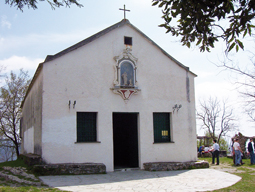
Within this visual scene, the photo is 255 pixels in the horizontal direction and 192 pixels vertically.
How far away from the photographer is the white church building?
42.8 feet

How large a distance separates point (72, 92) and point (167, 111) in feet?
17.2

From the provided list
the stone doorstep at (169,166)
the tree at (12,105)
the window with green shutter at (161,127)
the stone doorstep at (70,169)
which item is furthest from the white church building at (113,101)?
the tree at (12,105)

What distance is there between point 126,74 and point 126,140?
4266mm

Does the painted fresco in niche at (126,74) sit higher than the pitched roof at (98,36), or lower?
lower

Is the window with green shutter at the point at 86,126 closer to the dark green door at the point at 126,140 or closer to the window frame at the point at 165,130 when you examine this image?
the dark green door at the point at 126,140

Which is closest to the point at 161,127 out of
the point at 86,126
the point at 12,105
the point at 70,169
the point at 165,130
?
the point at 165,130

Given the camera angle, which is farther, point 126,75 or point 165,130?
point 165,130

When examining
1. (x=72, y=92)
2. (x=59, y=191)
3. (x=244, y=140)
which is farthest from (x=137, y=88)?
(x=244, y=140)

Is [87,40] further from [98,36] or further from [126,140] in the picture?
[126,140]

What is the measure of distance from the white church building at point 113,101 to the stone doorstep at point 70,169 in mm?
780

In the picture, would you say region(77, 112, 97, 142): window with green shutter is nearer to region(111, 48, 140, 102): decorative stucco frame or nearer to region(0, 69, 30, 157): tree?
region(111, 48, 140, 102): decorative stucco frame

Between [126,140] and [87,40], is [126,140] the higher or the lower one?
the lower one

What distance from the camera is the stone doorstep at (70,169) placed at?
11547 millimetres

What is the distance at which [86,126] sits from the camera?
1369cm
